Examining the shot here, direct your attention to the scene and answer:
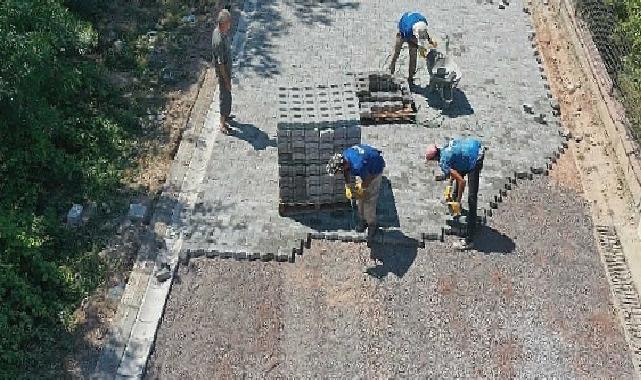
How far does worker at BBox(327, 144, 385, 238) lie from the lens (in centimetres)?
936

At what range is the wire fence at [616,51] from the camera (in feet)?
39.3

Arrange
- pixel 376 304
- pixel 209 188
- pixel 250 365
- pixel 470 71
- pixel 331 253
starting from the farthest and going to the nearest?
pixel 470 71
pixel 209 188
pixel 331 253
pixel 376 304
pixel 250 365

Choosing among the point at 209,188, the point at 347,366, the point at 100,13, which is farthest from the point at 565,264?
the point at 100,13

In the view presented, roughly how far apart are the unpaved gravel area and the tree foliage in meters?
1.57

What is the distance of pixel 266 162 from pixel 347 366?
3857 millimetres

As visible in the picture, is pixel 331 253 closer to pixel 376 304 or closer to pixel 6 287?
pixel 376 304

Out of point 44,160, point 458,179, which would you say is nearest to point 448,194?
point 458,179

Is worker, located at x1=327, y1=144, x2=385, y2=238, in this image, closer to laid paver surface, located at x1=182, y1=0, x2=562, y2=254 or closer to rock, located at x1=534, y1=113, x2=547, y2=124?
laid paver surface, located at x1=182, y1=0, x2=562, y2=254

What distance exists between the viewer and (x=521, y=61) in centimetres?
1377

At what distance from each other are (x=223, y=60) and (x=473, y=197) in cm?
439

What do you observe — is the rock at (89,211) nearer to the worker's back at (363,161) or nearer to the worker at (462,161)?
the worker's back at (363,161)

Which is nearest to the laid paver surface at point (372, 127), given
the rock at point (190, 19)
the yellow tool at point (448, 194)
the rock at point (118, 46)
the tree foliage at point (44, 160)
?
the yellow tool at point (448, 194)

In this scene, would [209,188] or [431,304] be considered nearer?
[431,304]

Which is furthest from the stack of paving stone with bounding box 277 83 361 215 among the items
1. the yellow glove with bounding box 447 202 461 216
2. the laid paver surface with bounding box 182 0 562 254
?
the yellow glove with bounding box 447 202 461 216
